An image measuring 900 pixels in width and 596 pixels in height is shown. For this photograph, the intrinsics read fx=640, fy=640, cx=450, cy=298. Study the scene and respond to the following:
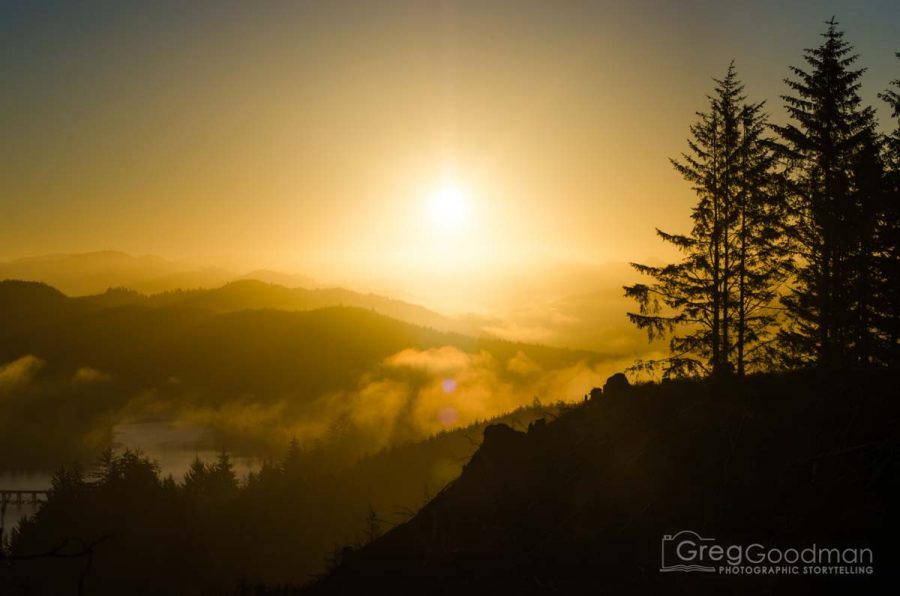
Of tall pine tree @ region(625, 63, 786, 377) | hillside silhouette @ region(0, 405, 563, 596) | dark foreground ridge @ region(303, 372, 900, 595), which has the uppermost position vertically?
tall pine tree @ region(625, 63, 786, 377)

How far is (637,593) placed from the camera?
8.91m

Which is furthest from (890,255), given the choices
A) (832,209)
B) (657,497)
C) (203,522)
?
(203,522)

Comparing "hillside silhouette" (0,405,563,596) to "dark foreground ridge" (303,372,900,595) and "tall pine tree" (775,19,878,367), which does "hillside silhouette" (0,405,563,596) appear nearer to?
"tall pine tree" (775,19,878,367)

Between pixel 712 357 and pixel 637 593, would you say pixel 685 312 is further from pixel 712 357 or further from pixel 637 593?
pixel 637 593

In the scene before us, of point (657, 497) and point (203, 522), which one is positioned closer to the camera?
point (657, 497)

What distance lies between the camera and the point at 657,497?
10383mm

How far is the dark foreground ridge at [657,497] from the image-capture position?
7.88 metres

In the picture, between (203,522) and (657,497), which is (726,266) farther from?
(203,522)

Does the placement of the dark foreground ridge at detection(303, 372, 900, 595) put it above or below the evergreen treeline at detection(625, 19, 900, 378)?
below

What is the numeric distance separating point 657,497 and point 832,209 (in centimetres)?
2011

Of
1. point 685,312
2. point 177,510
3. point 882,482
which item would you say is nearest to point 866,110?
point 685,312

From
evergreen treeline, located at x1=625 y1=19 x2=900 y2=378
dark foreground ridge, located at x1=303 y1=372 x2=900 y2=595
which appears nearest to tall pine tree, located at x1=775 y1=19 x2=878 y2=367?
evergreen treeline, located at x1=625 y1=19 x2=900 y2=378

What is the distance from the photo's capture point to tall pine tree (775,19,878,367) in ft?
83.1

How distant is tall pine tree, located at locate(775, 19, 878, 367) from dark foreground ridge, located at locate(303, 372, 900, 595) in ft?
51.4
